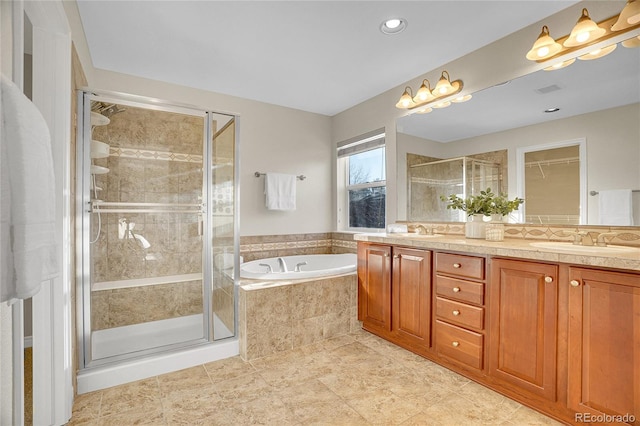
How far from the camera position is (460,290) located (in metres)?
2.06

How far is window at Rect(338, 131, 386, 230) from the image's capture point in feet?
12.0

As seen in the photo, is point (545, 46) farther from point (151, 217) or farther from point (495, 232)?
point (151, 217)

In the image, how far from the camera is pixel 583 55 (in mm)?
1977

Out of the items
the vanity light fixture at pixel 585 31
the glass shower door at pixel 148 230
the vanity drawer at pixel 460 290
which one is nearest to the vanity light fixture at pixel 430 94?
the vanity light fixture at pixel 585 31

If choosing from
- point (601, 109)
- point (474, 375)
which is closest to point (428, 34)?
point (601, 109)

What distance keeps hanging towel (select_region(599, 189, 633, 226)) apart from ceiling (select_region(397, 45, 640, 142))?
0.53 meters

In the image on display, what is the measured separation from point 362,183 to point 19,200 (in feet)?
11.0

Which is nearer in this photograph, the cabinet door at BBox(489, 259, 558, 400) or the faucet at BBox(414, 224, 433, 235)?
the cabinet door at BBox(489, 259, 558, 400)

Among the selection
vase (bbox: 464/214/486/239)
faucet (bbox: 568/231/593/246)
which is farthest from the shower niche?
faucet (bbox: 568/231/593/246)

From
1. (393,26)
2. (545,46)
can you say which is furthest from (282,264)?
(545,46)

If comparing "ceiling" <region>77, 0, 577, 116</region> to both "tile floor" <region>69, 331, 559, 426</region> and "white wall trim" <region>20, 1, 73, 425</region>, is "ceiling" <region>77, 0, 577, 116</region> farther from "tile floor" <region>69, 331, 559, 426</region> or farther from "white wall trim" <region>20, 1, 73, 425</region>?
"tile floor" <region>69, 331, 559, 426</region>

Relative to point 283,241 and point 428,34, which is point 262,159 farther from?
point 428,34

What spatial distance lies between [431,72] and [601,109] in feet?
4.34

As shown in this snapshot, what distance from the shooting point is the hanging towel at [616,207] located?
5.97 ft
